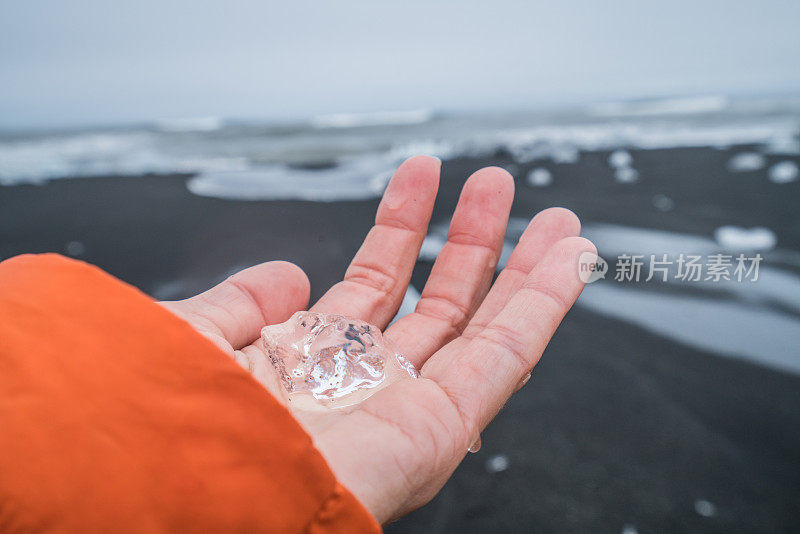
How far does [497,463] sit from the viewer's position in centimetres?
188

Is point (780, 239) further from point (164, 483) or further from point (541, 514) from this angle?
point (164, 483)

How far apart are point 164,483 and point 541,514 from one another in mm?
1374

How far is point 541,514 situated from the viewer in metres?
1.66

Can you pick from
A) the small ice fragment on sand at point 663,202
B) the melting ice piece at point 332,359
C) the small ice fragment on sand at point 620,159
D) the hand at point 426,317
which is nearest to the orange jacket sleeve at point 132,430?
the hand at point 426,317

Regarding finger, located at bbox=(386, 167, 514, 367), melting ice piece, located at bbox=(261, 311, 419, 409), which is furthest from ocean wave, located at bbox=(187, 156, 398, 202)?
melting ice piece, located at bbox=(261, 311, 419, 409)

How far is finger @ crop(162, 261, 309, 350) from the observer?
151cm

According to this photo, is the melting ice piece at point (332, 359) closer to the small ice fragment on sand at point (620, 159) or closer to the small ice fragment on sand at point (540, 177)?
the small ice fragment on sand at point (540, 177)

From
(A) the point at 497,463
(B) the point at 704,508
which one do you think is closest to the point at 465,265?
(A) the point at 497,463

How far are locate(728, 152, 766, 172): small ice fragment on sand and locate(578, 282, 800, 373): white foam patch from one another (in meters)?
3.31

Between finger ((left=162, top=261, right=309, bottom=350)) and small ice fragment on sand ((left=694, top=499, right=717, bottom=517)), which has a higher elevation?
finger ((left=162, top=261, right=309, bottom=350))

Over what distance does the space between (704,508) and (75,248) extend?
4188mm

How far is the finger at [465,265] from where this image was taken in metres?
1.78

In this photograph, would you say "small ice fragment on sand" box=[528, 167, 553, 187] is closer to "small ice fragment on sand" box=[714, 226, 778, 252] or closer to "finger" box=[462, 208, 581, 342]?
"small ice fragment on sand" box=[714, 226, 778, 252]

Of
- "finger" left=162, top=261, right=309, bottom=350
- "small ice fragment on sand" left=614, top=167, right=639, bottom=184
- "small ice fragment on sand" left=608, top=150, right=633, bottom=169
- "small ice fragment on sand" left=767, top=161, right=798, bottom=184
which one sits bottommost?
"small ice fragment on sand" left=767, top=161, right=798, bottom=184
